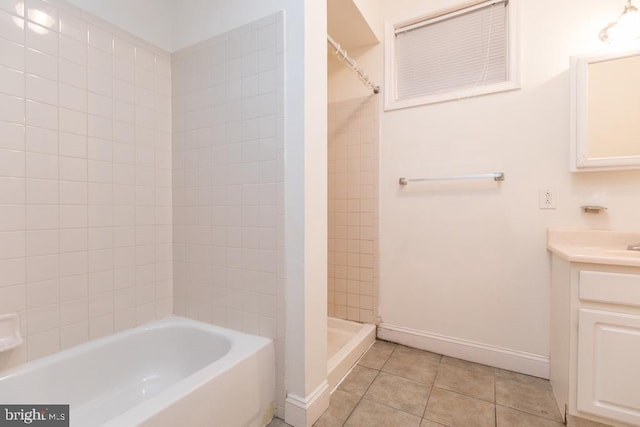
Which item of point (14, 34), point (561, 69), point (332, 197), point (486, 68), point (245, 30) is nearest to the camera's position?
point (14, 34)

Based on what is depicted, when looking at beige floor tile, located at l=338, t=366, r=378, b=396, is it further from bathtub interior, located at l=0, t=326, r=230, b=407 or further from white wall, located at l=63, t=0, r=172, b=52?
white wall, located at l=63, t=0, r=172, b=52

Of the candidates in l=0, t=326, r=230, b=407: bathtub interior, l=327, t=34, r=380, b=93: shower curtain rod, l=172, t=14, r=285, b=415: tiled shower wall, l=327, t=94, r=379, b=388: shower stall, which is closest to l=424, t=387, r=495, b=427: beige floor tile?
l=327, t=94, r=379, b=388: shower stall

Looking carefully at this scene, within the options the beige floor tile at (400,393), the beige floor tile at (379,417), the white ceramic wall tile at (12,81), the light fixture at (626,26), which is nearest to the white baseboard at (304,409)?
the beige floor tile at (379,417)

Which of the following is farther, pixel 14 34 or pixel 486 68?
pixel 486 68

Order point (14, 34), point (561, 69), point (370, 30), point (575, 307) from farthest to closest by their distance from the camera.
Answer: point (370, 30) < point (561, 69) < point (575, 307) < point (14, 34)

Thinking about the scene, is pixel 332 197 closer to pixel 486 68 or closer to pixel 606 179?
pixel 486 68

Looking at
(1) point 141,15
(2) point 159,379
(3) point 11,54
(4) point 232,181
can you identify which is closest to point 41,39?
(3) point 11,54

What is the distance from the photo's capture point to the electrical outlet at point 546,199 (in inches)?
65.7

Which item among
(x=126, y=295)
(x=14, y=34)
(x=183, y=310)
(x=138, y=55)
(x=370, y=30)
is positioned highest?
(x=370, y=30)

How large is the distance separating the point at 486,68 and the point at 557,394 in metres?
1.89

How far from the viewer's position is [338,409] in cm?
145

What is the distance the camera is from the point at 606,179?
157cm

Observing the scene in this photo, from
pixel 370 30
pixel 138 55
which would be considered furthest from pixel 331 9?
pixel 138 55

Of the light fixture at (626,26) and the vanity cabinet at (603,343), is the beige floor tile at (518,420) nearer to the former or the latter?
the vanity cabinet at (603,343)
